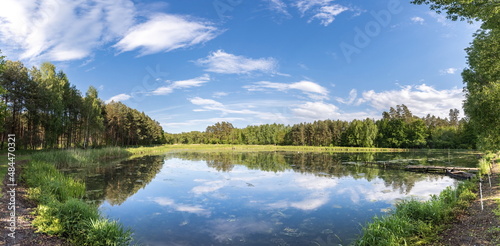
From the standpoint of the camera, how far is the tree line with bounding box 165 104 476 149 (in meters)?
82.1

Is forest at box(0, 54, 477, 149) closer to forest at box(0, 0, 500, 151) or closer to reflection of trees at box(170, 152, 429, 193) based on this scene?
forest at box(0, 0, 500, 151)

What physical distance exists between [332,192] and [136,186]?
14.7 metres

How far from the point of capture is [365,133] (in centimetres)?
9444

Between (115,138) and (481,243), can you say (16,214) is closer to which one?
(481,243)

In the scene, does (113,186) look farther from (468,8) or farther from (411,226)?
(468,8)

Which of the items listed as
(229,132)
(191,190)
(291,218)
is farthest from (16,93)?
(229,132)

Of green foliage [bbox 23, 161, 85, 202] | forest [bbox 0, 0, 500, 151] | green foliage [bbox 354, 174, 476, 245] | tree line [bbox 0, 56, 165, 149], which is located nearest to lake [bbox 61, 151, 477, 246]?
green foliage [bbox 23, 161, 85, 202]

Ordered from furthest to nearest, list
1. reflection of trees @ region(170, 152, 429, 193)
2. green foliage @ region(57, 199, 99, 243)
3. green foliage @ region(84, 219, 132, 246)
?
1. reflection of trees @ region(170, 152, 429, 193)
2. green foliage @ region(57, 199, 99, 243)
3. green foliage @ region(84, 219, 132, 246)

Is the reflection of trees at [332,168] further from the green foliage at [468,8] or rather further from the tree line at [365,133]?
the tree line at [365,133]

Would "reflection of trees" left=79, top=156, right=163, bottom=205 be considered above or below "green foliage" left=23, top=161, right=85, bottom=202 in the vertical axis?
below

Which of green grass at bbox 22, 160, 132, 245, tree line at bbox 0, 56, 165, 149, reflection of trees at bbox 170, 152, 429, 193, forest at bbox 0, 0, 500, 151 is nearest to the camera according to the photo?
green grass at bbox 22, 160, 132, 245

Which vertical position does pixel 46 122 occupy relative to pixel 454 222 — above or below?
above

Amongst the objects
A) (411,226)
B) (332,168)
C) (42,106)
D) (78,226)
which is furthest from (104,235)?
(42,106)

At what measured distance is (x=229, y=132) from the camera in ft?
436
